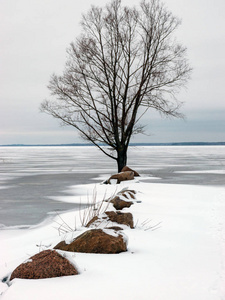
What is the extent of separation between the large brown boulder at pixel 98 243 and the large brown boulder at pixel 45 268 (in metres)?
0.85

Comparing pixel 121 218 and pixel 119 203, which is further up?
pixel 121 218

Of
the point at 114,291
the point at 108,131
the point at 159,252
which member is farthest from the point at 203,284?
the point at 108,131

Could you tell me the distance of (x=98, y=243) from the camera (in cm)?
517

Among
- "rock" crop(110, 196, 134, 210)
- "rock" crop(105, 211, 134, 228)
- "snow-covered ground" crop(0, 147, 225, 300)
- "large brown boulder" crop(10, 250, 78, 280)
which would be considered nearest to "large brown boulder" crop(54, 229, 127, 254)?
"snow-covered ground" crop(0, 147, 225, 300)

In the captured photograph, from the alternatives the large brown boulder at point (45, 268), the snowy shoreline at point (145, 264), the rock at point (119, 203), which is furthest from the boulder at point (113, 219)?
the large brown boulder at point (45, 268)

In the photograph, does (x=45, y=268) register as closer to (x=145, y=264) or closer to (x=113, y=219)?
(x=145, y=264)

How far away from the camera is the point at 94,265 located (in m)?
4.57

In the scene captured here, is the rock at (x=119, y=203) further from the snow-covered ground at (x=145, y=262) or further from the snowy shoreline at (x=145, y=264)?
the snowy shoreline at (x=145, y=264)

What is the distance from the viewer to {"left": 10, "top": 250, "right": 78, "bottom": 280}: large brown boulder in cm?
414

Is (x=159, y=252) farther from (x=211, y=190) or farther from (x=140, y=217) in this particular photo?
(x=211, y=190)

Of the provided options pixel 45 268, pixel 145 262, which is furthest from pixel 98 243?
pixel 45 268

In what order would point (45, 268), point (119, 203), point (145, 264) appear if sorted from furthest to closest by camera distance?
point (119, 203) → point (145, 264) → point (45, 268)

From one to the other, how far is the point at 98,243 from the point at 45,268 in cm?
116

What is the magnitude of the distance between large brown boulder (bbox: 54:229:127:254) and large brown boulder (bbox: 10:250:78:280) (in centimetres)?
85
